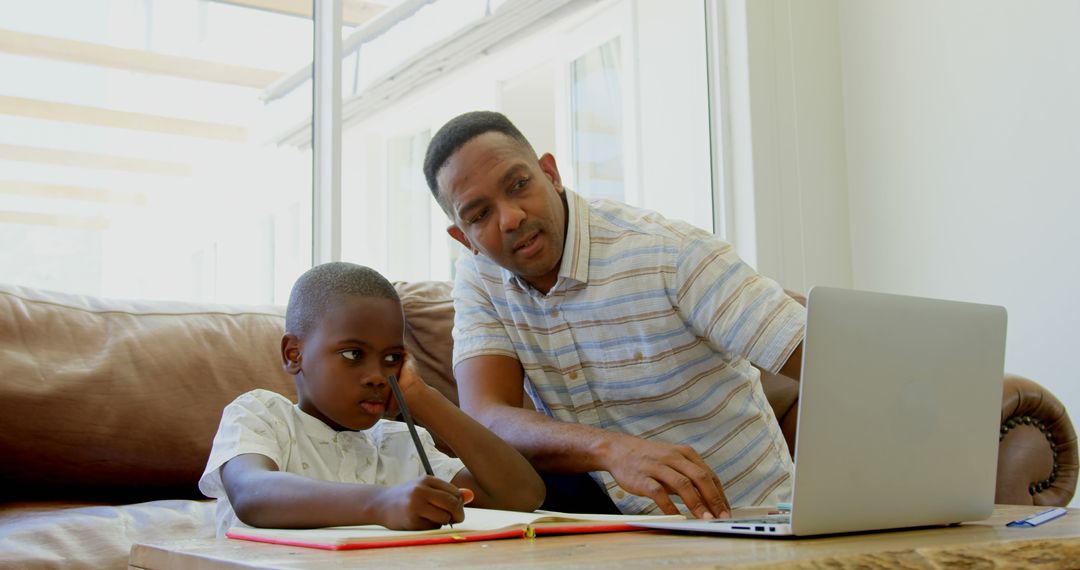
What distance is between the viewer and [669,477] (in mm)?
1137

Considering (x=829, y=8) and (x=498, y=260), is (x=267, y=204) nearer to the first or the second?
(x=498, y=260)

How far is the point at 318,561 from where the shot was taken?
0.69m

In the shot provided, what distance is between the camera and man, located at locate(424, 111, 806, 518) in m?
1.57

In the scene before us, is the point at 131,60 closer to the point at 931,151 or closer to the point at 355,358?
the point at 355,358

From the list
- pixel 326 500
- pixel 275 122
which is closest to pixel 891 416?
pixel 326 500

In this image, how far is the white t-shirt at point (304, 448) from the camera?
1.23 meters

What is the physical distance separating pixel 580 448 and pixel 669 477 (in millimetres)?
231

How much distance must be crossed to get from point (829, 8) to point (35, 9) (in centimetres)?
224

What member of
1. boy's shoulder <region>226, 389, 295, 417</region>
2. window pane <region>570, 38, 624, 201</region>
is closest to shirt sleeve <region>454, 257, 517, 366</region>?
boy's shoulder <region>226, 389, 295, 417</region>

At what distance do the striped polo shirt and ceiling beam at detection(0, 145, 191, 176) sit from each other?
1064 millimetres

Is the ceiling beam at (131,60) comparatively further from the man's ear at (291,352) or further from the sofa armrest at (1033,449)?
the sofa armrest at (1033,449)

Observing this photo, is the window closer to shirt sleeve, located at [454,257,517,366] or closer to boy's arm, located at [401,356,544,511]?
shirt sleeve, located at [454,257,517,366]

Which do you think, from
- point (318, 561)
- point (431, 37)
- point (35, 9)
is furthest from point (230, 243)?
point (318, 561)

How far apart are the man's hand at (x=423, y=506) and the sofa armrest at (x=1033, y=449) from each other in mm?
1308
